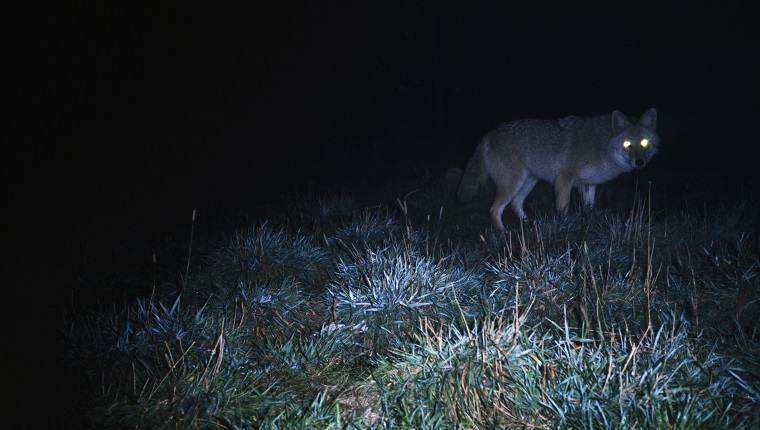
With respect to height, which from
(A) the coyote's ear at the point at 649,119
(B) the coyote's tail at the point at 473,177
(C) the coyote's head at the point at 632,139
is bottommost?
(B) the coyote's tail at the point at 473,177

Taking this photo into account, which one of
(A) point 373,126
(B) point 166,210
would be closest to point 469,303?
(B) point 166,210

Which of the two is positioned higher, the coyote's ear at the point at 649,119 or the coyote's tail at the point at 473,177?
the coyote's ear at the point at 649,119

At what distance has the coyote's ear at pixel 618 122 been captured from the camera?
664cm

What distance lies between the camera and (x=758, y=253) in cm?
404

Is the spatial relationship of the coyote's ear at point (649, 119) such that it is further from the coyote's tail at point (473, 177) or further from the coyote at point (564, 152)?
the coyote's tail at point (473, 177)

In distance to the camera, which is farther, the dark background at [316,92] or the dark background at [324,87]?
the dark background at [324,87]

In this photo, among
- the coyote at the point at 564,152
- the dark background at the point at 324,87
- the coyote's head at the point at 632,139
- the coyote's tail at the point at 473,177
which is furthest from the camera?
the dark background at the point at 324,87

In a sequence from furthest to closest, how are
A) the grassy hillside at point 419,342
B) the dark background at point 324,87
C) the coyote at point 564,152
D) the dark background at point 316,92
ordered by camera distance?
the dark background at point 324,87 < the dark background at point 316,92 < the coyote at point 564,152 < the grassy hillside at point 419,342

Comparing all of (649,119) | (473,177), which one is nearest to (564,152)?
(649,119)

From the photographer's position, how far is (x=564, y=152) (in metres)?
7.02

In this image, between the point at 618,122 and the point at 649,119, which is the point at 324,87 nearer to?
the point at 618,122

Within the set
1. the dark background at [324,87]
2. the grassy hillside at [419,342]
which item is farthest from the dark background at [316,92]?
the grassy hillside at [419,342]

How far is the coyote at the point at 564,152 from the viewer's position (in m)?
6.68

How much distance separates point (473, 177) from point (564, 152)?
1.53 m
